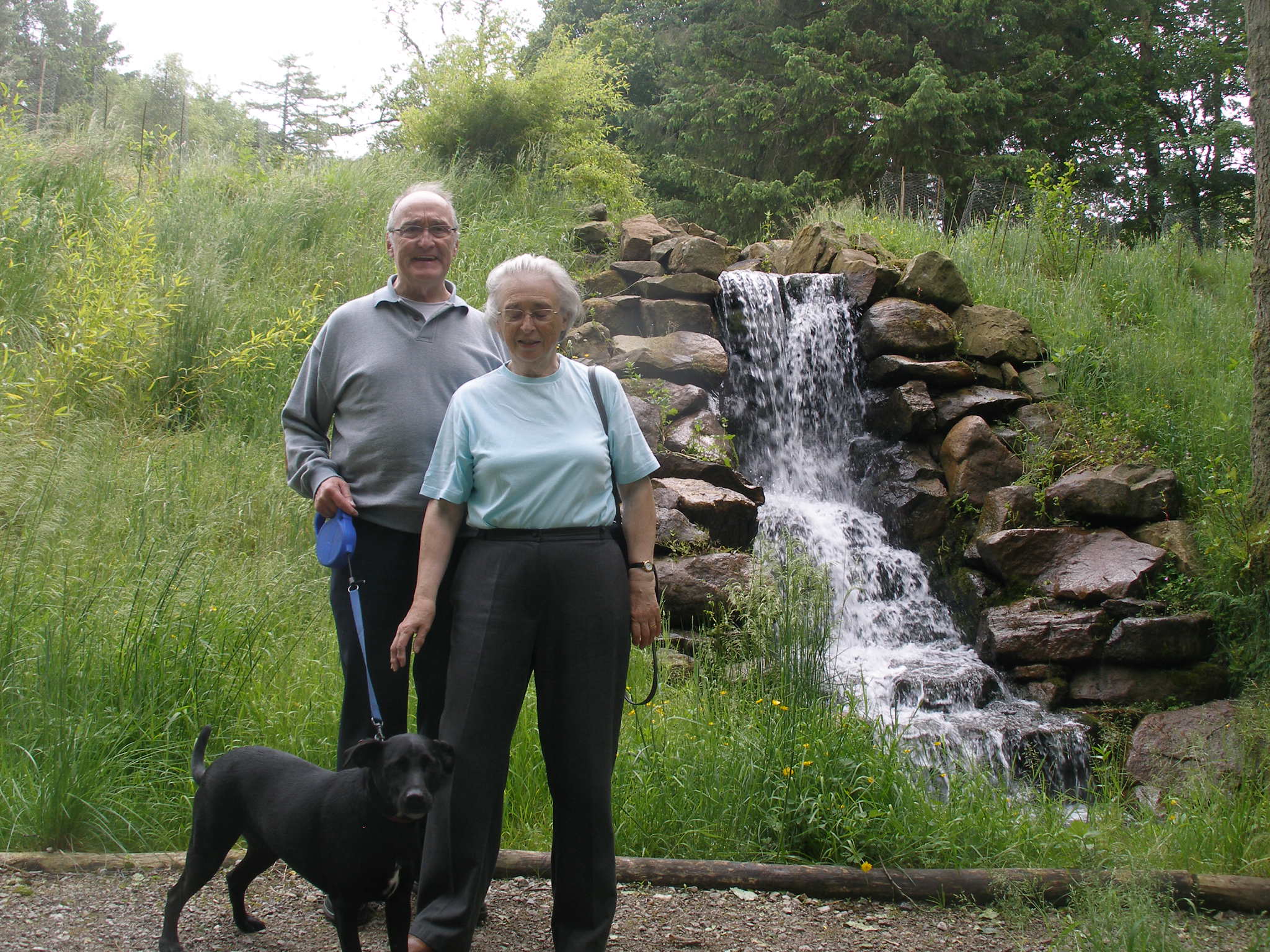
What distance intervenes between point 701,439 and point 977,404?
8.91 feet

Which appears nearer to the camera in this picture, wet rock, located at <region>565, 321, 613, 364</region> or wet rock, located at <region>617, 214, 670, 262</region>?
wet rock, located at <region>565, 321, 613, 364</region>

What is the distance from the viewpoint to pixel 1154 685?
6.40m

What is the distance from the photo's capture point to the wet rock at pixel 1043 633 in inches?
258

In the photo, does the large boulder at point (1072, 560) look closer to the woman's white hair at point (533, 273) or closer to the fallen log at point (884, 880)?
the fallen log at point (884, 880)

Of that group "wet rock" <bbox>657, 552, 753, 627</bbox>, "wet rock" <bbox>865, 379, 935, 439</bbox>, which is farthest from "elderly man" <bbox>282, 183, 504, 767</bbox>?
"wet rock" <bbox>865, 379, 935, 439</bbox>

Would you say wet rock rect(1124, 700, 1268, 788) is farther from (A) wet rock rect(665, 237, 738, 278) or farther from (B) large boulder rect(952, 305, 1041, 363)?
(A) wet rock rect(665, 237, 738, 278)

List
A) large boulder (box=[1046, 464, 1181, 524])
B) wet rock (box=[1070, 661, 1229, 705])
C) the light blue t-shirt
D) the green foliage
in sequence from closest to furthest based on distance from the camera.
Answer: the light blue t-shirt → wet rock (box=[1070, 661, 1229, 705]) → large boulder (box=[1046, 464, 1181, 524]) → the green foliage

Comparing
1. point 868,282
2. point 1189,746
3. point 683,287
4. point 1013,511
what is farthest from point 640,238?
point 1189,746

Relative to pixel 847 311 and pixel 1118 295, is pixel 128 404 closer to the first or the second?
pixel 847 311

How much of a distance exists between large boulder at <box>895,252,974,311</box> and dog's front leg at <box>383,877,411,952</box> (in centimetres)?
869

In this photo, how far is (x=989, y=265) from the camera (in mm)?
11172

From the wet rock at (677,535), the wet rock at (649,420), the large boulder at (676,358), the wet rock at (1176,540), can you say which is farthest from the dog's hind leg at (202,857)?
the wet rock at (1176,540)

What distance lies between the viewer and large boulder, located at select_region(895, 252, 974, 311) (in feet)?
31.8

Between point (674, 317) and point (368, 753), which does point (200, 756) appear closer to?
point (368, 753)
